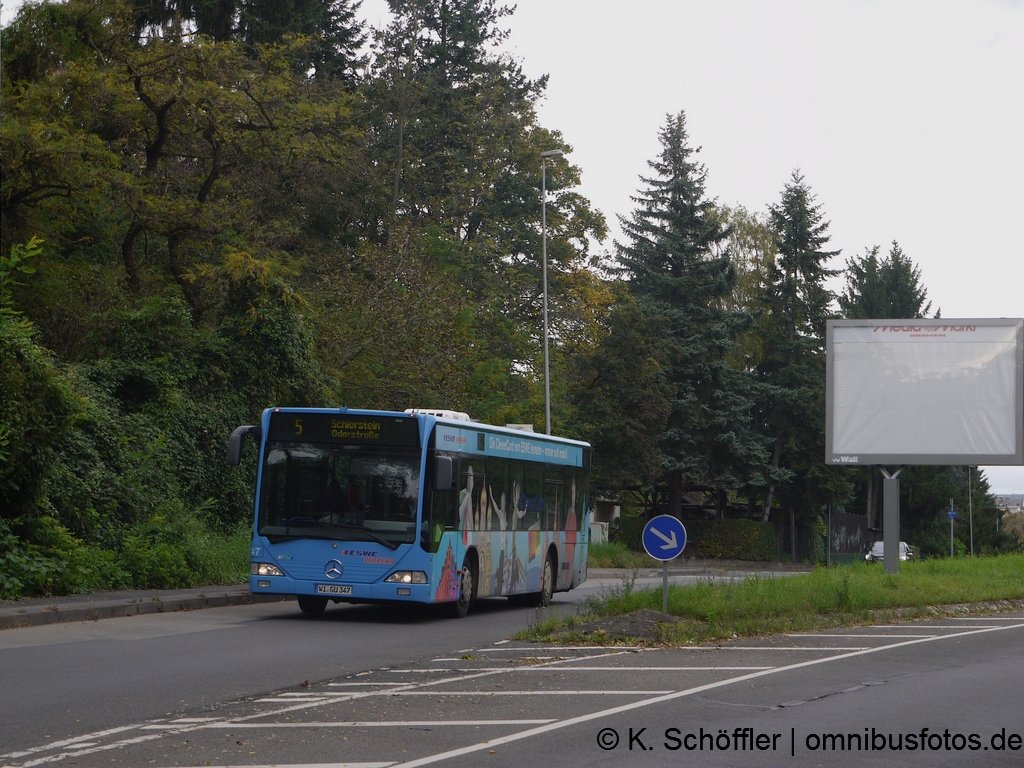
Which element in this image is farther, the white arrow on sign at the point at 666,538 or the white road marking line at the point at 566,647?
the white arrow on sign at the point at 666,538

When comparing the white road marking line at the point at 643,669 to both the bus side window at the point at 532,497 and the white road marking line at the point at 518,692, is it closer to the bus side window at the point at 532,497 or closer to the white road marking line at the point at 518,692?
the white road marking line at the point at 518,692

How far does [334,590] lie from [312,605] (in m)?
1.94

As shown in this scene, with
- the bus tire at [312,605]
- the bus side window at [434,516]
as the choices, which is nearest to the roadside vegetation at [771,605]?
the bus side window at [434,516]

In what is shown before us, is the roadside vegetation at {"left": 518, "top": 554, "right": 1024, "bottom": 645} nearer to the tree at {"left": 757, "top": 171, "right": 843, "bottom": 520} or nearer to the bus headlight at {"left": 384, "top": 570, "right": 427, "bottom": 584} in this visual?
the bus headlight at {"left": 384, "top": 570, "right": 427, "bottom": 584}

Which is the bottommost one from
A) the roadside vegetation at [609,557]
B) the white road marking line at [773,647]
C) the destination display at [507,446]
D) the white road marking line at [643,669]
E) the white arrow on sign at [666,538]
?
the white road marking line at [643,669]

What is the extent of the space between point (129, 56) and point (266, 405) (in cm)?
903

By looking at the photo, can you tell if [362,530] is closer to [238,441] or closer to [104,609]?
[238,441]

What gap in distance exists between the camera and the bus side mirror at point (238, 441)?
17.4m

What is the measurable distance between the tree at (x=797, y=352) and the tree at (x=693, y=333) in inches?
157

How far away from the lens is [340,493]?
56.6 ft

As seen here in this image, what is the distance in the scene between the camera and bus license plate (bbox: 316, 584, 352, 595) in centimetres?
1695

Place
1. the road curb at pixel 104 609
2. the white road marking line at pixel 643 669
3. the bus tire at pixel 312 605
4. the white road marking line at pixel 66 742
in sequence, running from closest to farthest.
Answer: the white road marking line at pixel 66 742 → the white road marking line at pixel 643 669 → the road curb at pixel 104 609 → the bus tire at pixel 312 605

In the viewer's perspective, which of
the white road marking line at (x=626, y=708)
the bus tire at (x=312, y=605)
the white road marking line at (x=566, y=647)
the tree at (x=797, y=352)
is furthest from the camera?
the tree at (x=797, y=352)

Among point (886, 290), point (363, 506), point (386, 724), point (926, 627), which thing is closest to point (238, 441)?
point (363, 506)
